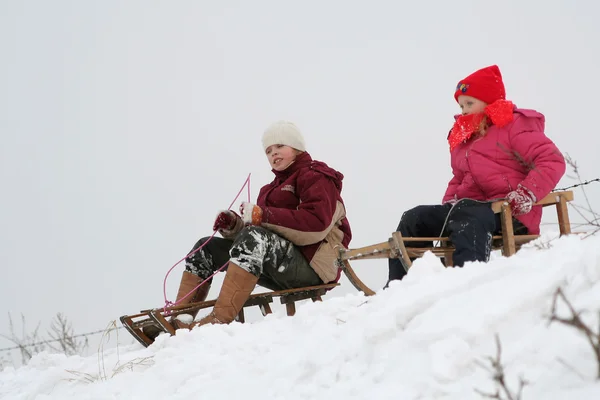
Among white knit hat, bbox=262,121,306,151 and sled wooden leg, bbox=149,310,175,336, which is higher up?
white knit hat, bbox=262,121,306,151

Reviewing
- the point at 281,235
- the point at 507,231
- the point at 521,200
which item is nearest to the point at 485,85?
the point at 521,200

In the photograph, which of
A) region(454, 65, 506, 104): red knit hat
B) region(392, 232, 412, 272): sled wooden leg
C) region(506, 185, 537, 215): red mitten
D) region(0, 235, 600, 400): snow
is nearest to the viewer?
region(0, 235, 600, 400): snow

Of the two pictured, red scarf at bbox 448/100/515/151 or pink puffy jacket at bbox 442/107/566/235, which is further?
red scarf at bbox 448/100/515/151

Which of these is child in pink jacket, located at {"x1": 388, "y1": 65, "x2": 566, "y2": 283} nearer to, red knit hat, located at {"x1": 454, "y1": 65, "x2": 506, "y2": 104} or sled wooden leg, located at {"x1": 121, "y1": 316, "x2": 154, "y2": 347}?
red knit hat, located at {"x1": 454, "y1": 65, "x2": 506, "y2": 104}

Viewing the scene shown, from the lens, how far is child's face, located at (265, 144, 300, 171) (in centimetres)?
457

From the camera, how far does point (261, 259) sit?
3975 millimetres

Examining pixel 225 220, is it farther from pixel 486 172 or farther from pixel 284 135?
pixel 486 172

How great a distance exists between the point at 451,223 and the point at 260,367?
184cm

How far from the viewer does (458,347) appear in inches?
69.8

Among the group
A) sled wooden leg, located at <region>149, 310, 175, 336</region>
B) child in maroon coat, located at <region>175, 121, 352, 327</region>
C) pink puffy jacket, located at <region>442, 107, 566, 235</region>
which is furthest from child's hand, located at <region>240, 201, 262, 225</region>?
pink puffy jacket, located at <region>442, 107, 566, 235</region>

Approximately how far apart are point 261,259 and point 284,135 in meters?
1.05

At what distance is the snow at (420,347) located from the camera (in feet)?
5.37

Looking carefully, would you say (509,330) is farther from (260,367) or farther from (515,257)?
(260,367)

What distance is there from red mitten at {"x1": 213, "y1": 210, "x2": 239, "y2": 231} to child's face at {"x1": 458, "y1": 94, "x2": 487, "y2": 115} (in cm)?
175
